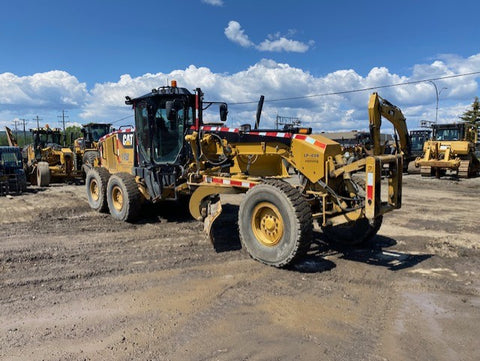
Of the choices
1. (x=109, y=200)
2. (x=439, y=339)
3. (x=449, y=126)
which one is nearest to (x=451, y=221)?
(x=439, y=339)

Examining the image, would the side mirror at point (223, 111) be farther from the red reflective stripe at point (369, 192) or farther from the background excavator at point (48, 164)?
the background excavator at point (48, 164)

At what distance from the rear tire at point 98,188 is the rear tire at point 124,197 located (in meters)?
0.50

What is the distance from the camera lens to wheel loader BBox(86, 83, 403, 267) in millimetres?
5145

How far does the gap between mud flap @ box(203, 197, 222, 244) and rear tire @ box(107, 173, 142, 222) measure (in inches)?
89.6

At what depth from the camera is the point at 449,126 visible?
2192cm

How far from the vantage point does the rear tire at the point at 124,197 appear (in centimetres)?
827

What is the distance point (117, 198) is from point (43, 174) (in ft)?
29.7

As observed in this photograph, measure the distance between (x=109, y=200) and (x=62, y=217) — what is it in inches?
45.6

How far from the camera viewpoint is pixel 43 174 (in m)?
16.3

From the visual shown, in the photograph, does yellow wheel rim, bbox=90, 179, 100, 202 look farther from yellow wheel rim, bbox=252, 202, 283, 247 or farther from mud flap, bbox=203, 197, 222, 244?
yellow wheel rim, bbox=252, 202, 283, 247

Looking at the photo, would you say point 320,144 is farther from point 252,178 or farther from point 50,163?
point 50,163

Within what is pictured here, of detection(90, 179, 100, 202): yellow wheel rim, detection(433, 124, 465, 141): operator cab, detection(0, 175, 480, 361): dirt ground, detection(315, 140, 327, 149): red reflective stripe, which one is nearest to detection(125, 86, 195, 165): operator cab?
detection(0, 175, 480, 361): dirt ground

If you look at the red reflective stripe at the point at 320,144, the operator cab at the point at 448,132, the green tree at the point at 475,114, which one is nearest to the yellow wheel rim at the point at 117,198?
the red reflective stripe at the point at 320,144

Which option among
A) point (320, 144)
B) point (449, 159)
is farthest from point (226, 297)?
point (449, 159)
